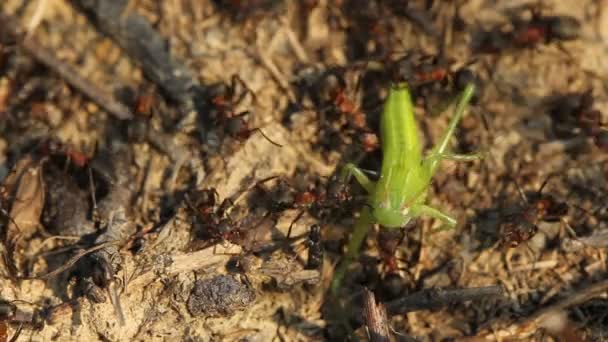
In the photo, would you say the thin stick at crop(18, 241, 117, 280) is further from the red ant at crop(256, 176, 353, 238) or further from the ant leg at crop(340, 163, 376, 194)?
the ant leg at crop(340, 163, 376, 194)

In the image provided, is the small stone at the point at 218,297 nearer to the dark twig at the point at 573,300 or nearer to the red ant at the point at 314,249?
the red ant at the point at 314,249

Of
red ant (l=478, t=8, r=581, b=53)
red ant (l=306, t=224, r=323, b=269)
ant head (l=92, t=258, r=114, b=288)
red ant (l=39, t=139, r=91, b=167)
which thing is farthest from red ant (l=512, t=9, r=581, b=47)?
ant head (l=92, t=258, r=114, b=288)

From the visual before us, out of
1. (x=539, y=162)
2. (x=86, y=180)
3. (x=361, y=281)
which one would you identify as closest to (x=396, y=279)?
(x=361, y=281)

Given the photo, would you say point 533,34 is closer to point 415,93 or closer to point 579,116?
point 579,116

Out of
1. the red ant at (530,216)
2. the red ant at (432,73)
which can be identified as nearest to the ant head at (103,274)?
the red ant at (432,73)

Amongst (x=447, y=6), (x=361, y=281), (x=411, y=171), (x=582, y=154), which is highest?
(x=447, y=6)

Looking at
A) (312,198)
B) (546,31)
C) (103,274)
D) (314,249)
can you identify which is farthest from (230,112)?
(546,31)

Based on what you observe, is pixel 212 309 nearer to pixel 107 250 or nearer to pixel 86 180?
pixel 107 250
